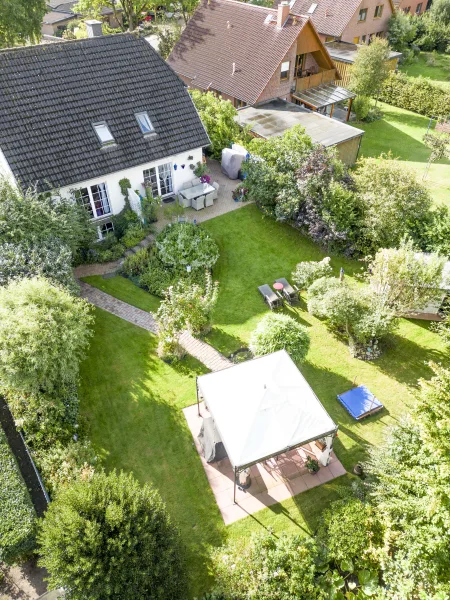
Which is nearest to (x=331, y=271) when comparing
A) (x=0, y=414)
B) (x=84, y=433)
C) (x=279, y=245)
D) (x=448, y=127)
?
(x=279, y=245)

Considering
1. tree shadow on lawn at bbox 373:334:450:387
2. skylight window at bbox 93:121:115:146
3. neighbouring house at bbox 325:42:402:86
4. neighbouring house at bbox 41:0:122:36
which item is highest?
skylight window at bbox 93:121:115:146

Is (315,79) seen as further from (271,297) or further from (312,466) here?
(312,466)

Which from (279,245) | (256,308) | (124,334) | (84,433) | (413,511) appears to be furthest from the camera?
(279,245)

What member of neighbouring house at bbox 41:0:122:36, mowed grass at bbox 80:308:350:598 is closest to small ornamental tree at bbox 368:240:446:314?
mowed grass at bbox 80:308:350:598

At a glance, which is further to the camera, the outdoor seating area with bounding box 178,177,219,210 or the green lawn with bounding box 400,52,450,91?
the green lawn with bounding box 400,52,450,91

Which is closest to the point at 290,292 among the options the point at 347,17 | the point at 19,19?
the point at 19,19

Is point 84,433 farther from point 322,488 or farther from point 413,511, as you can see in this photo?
point 413,511

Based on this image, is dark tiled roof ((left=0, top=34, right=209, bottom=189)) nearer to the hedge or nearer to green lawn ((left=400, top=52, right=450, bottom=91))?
the hedge
